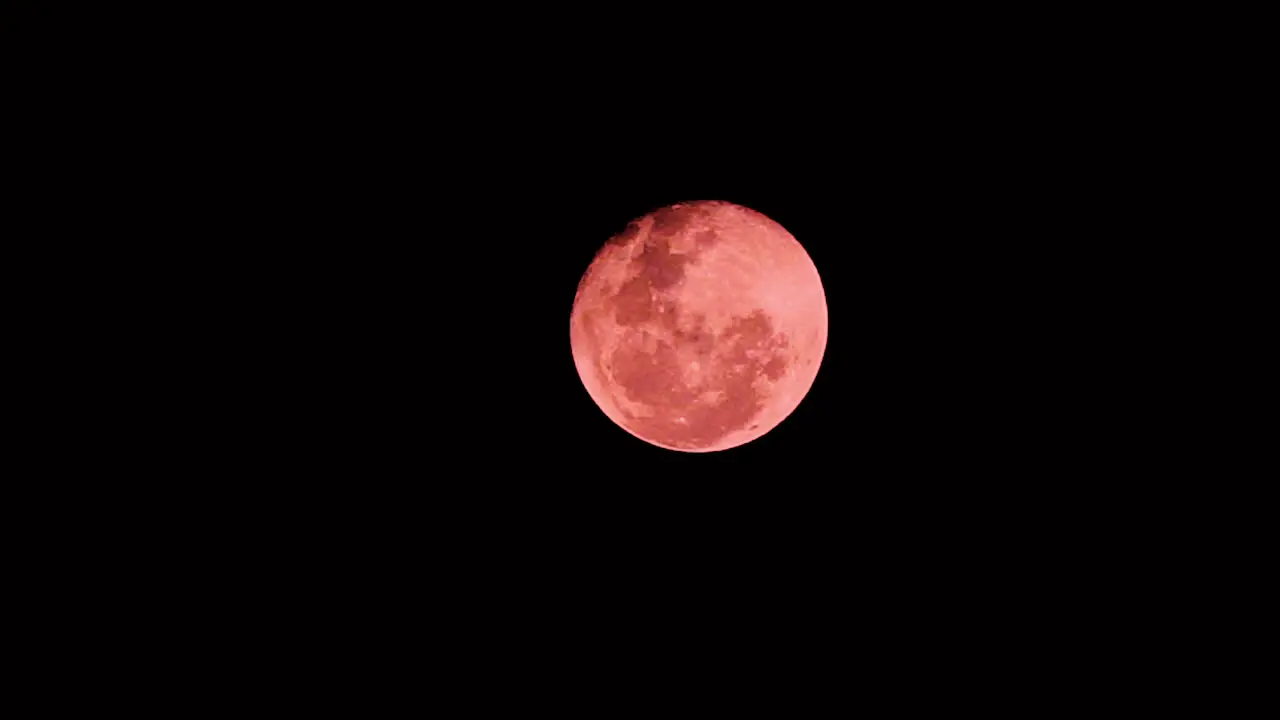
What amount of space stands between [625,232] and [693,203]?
0.91ft

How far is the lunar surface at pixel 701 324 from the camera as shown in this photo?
7.63 ft

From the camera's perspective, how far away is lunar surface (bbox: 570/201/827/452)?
2.32 meters

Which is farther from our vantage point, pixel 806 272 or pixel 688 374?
pixel 806 272

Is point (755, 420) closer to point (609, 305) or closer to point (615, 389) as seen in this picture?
point (615, 389)

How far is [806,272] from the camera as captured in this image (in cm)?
254

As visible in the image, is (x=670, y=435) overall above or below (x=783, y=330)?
below

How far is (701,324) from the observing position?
2.31 meters

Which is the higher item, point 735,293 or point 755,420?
point 735,293

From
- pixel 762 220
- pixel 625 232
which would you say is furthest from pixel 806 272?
pixel 625 232

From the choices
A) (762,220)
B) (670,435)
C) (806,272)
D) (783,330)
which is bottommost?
(670,435)

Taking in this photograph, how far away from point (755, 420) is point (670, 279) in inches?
24.1

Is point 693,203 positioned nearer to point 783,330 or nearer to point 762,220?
Answer: point 762,220

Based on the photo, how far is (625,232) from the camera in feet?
8.44

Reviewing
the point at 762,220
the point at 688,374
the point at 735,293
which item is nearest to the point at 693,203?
the point at 762,220
